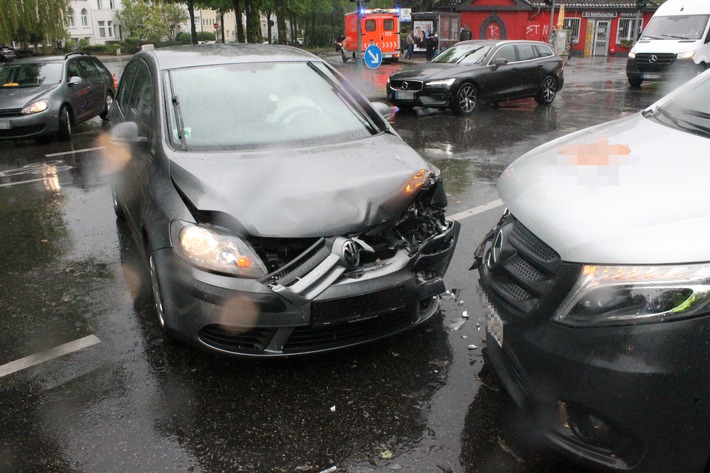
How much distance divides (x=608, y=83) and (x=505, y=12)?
2579 centimetres

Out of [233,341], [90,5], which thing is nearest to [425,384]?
[233,341]

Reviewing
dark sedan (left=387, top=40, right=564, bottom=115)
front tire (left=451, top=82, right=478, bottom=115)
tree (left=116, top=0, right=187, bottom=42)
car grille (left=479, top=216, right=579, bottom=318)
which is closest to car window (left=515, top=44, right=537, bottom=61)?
dark sedan (left=387, top=40, right=564, bottom=115)

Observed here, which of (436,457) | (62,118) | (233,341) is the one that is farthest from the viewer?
(62,118)

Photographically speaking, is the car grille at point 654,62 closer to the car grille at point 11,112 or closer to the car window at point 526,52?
the car window at point 526,52

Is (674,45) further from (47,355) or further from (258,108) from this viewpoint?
(47,355)

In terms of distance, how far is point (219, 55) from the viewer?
15.9ft

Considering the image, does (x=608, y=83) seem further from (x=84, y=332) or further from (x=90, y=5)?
(x=90, y=5)

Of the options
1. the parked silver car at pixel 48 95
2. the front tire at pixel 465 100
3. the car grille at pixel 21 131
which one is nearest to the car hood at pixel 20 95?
the parked silver car at pixel 48 95

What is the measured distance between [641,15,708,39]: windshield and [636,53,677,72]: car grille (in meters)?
0.95

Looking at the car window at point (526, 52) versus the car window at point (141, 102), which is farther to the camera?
the car window at point (526, 52)

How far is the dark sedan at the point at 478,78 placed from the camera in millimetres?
13539

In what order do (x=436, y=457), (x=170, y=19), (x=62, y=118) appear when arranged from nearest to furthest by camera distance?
(x=436, y=457) → (x=62, y=118) → (x=170, y=19)

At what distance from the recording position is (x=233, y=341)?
10.6 ft

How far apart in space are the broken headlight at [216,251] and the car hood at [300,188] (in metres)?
0.10
